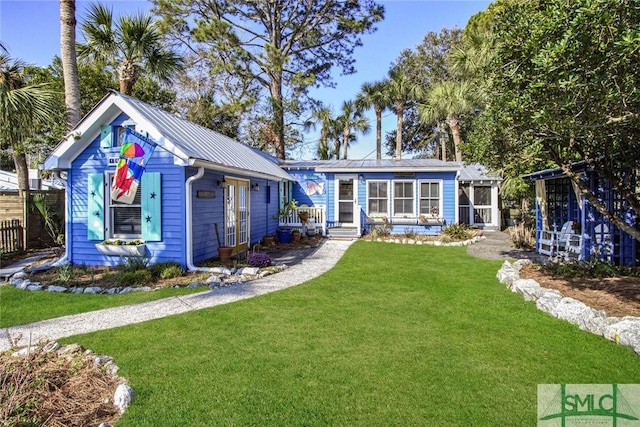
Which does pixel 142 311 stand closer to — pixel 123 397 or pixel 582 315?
pixel 123 397

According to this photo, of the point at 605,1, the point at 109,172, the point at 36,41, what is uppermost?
the point at 36,41

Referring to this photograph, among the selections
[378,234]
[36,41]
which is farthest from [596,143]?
[36,41]

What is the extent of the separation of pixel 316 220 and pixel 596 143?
10504mm

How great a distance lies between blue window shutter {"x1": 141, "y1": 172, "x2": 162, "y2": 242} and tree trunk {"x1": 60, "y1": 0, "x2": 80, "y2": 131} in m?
3.47

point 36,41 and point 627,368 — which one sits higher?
point 36,41

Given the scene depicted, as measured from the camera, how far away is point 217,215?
995 cm

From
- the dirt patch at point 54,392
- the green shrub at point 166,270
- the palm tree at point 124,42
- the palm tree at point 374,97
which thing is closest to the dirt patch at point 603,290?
the dirt patch at point 54,392

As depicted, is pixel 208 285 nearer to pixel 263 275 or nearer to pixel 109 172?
pixel 263 275

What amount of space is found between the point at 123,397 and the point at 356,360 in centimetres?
212

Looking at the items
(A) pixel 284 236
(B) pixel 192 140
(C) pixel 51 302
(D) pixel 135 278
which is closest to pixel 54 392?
(C) pixel 51 302

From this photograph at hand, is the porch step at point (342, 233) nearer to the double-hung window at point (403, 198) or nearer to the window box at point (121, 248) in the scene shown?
the double-hung window at point (403, 198)

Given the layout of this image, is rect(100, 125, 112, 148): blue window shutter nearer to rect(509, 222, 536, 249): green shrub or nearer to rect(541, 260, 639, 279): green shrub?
rect(541, 260, 639, 279): green shrub

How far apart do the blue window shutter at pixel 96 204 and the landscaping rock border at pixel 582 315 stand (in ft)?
28.3

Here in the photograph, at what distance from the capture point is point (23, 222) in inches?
431
